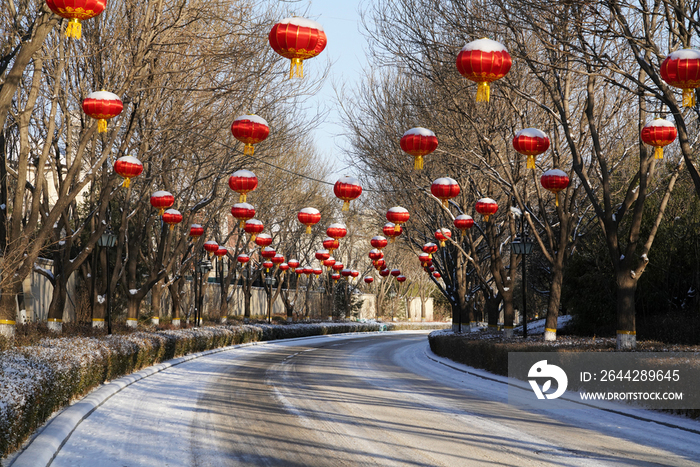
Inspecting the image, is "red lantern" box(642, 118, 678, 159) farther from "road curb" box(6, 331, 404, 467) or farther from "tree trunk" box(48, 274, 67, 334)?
"tree trunk" box(48, 274, 67, 334)

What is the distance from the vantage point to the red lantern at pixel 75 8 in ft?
29.7

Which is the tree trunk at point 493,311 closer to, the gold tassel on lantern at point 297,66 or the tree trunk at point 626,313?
the tree trunk at point 626,313

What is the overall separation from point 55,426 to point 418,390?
8358 millimetres

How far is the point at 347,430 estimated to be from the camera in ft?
31.4

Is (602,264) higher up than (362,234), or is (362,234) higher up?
(362,234)

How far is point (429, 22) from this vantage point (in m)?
19.9

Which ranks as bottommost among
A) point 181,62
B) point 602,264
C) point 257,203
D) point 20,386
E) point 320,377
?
point 320,377

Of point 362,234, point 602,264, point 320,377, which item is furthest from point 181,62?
point 362,234

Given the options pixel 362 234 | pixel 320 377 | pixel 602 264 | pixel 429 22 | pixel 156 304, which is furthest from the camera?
pixel 362 234

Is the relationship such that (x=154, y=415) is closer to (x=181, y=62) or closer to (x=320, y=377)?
(x=320, y=377)

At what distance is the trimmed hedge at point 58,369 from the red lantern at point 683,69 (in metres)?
10.5
